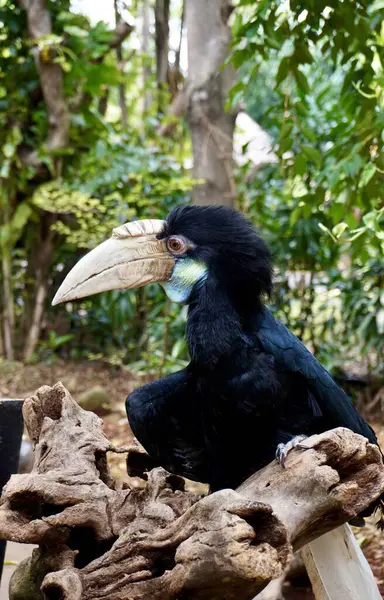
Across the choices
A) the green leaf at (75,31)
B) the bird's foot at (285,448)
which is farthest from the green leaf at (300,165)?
the green leaf at (75,31)

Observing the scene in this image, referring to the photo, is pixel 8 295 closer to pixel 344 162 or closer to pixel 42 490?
pixel 344 162

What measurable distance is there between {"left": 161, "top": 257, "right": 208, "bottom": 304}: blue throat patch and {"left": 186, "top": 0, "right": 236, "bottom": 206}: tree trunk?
7.35 feet

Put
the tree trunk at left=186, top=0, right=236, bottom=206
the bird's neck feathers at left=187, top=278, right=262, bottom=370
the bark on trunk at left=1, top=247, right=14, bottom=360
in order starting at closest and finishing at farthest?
the bird's neck feathers at left=187, top=278, right=262, bottom=370, the tree trunk at left=186, top=0, right=236, bottom=206, the bark on trunk at left=1, top=247, right=14, bottom=360

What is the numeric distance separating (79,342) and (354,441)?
18.8ft

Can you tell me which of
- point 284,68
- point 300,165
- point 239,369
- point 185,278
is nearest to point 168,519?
point 239,369

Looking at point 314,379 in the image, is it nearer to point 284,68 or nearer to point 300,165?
point 300,165

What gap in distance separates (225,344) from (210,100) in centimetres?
263

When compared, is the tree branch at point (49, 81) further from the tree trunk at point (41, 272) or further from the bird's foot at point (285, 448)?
the bird's foot at point (285, 448)

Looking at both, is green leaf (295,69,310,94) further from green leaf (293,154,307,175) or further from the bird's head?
the bird's head

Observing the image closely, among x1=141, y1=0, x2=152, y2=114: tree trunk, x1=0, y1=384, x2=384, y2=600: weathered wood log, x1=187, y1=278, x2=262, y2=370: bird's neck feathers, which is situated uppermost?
x1=141, y1=0, x2=152, y2=114: tree trunk

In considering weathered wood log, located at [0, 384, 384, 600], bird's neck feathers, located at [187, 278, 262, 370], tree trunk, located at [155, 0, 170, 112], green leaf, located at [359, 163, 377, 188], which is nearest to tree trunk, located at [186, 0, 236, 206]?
green leaf, located at [359, 163, 377, 188]

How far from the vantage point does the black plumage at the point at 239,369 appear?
190 centimetres

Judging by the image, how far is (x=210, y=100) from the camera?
417 cm

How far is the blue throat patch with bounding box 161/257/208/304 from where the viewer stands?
6.53 ft
